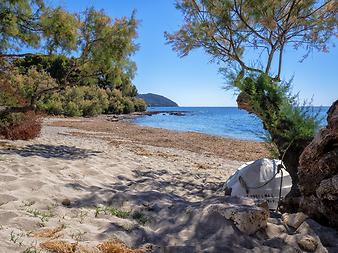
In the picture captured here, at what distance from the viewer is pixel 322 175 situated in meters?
3.76

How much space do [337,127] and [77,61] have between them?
953 centimetres

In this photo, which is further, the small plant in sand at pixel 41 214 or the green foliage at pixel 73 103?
the green foliage at pixel 73 103

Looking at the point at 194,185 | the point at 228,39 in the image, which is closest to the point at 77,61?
the point at 228,39

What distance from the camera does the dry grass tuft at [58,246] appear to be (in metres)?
2.77

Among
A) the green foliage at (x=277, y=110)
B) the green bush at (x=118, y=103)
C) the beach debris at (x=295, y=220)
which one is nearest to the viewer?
the beach debris at (x=295, y=220)

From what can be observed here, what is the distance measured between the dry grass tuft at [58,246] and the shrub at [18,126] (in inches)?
345

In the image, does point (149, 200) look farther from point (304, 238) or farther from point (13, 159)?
point (13, 159)

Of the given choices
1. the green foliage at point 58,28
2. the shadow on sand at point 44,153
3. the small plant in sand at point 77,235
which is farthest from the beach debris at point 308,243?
the green foliage at point 58,28

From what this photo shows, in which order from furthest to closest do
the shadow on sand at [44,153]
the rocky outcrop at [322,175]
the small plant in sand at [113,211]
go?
the shadow on sand at [44,153]
the small plant in sand at [113,211]
the rocky outcrop at [322,175]

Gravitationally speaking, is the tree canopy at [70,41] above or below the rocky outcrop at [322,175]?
above

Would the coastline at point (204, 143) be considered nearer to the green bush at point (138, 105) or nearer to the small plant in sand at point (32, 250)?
the small plant in sand at point (32, 250)

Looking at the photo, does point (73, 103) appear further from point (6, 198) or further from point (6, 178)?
point (6, 198)

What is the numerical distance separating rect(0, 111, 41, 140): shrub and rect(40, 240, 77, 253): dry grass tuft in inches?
345

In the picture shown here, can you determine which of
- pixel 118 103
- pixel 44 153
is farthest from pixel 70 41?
pixel 118 103
